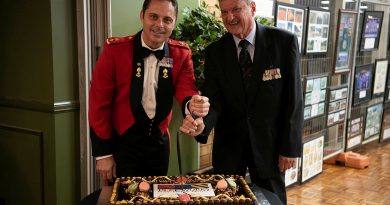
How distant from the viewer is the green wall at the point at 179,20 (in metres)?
2.60

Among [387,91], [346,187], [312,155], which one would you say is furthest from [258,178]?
[387,91]

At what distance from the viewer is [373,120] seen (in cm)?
512

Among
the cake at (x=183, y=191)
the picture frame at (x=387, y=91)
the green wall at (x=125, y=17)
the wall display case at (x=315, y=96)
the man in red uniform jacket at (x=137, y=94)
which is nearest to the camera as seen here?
the cake at (x=183, y=191)

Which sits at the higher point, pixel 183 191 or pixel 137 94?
pixel 137 94

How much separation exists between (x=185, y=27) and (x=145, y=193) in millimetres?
1685

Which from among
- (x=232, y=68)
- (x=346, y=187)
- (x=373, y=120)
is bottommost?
(x=346, y=187)

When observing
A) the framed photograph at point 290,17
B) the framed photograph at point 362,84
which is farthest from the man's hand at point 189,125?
the framed photograph at point 362,84

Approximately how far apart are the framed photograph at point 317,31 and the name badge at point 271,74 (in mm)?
1990

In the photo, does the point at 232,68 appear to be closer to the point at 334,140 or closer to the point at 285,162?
the point at 285,162

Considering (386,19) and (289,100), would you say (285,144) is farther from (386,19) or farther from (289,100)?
(386,19)

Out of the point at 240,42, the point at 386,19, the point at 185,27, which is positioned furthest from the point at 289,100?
the point at 386,19

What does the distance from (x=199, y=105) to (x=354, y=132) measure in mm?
3725

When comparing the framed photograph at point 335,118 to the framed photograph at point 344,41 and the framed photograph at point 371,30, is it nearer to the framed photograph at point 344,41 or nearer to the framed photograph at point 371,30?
the framed photograph at point 344,41

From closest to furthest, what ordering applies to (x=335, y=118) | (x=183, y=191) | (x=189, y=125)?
(x=183, y=191), (x=189, y=125), (x=335, y=118)
